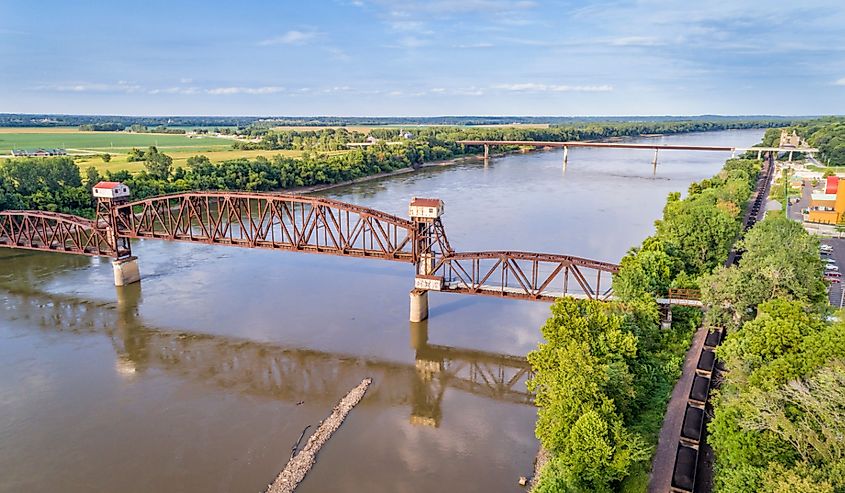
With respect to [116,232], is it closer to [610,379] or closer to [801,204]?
[610,379]

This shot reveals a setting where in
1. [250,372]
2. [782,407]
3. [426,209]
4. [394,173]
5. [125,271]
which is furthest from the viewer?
[394,173]

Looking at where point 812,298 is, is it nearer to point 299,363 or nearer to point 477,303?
point 477,303

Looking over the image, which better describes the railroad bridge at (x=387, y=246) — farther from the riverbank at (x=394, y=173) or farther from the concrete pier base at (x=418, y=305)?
the riverbank at (x=394, y=173)

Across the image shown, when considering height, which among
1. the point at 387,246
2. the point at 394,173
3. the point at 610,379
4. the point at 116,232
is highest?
the point at 116,232

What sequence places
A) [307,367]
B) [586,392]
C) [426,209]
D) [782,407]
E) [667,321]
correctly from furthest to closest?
[426,209] < [667,321] < [307,367] < [586,392] < [782,407]

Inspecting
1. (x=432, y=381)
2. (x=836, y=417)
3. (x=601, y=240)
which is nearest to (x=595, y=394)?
(x=836, y=417)

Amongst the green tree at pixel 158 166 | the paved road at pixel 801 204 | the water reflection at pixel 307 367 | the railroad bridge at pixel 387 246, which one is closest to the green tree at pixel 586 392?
the water reflection at pixel 307 367

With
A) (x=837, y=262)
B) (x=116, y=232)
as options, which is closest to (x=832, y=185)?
(x=837, y=262)
